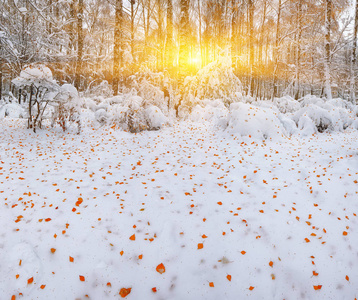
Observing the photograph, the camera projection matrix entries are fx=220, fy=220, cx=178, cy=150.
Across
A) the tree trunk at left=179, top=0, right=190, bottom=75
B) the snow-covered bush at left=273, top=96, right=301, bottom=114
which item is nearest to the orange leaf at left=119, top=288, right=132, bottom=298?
the tree trunk at left=179, top=0, right=190, bottom=75

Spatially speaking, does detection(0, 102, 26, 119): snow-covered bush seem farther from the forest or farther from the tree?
the forest

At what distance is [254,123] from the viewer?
7473 millimetres

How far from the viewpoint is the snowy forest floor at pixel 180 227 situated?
255 cm

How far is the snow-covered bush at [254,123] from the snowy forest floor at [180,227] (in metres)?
1.78

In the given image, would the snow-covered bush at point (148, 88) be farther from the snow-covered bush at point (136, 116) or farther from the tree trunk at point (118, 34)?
the tree trunk at point (118, 34)

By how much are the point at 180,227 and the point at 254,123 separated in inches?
209

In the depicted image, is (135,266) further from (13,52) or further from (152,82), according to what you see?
(13,52)

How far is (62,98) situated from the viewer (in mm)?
8359

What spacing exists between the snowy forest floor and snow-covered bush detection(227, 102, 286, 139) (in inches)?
70.1

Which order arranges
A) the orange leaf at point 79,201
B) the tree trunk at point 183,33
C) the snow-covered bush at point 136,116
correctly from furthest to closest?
the tree trunk at point 183,33 < the snow-covered bush at point 136,116 < the orange leaf at point 79,201

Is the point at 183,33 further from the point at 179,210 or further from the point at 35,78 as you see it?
the point at 179,210

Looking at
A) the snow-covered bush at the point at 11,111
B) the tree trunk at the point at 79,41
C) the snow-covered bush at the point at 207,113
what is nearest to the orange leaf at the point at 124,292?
the snow-covered bush at the point at 207,113

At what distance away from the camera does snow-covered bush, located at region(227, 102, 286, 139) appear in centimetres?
739

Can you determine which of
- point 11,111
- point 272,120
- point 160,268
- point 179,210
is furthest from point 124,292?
point 11,111
